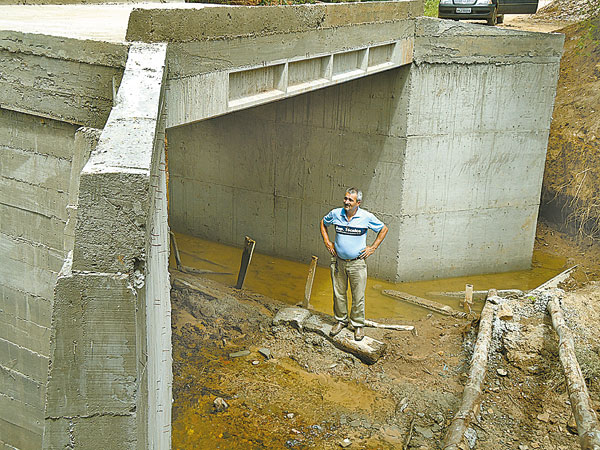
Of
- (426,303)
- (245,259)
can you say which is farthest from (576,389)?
(245,259)

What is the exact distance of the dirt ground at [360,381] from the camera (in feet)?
25.0

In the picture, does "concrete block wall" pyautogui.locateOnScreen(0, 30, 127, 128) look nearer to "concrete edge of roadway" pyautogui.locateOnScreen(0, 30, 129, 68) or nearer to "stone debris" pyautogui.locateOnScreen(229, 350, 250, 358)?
"concrete edge of roadway" pyautogui.locateOnScreen(0, 30, 129, 68)

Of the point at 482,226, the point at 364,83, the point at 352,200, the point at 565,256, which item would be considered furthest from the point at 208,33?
the point at 565,256

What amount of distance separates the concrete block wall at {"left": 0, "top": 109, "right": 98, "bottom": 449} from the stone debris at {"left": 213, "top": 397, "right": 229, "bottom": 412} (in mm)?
2063

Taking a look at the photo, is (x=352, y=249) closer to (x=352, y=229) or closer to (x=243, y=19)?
(x=352, y=229)

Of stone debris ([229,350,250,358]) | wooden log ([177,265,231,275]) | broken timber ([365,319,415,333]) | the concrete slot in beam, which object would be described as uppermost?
the concrete slot in beam

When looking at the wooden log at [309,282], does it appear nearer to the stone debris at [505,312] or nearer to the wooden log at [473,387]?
the wooden log at [473,387]

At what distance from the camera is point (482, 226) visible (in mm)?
13086

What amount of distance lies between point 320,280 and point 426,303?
225 centimetres

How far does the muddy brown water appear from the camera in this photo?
11875mm

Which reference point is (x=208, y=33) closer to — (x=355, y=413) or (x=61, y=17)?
(x=61, y=17)

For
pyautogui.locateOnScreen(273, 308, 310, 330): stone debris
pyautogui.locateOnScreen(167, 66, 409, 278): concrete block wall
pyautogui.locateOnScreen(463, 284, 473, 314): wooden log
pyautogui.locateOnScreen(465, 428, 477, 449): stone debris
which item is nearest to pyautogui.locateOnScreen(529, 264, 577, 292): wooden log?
pyautogui.locateOnScreen(463, 284, 473, 314): wooden log

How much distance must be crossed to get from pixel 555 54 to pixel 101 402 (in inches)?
459

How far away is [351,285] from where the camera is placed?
9328 mm
